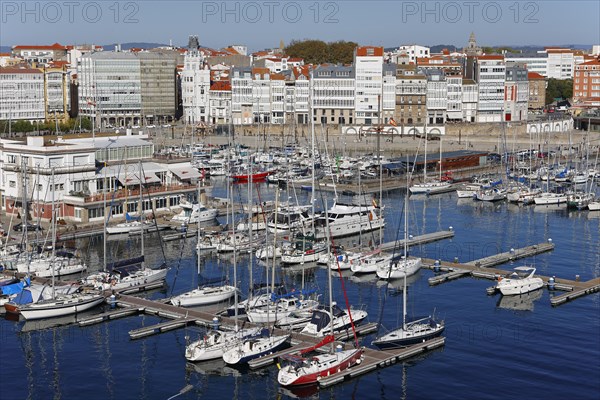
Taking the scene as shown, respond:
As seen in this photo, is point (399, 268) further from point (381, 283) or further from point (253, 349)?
point (253, 349)

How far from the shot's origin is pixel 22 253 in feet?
102

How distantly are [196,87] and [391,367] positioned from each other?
65522 mm

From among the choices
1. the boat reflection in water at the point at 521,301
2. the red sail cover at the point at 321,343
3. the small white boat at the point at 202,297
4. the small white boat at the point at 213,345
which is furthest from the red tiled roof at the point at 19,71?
the red sail cover at the point at 321,343

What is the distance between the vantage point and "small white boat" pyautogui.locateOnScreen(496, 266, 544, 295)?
1095 inches

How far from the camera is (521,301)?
27328 millimetres

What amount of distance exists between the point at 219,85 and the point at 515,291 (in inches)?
2320

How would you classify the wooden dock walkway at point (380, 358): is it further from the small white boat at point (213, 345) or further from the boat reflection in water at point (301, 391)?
the small white boat at point (213, 345)

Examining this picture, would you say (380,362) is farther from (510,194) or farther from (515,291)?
(510,194)

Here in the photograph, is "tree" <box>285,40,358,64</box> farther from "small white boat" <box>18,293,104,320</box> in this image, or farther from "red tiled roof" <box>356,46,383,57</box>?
"small white boat" <box>18,293,104,320</box>

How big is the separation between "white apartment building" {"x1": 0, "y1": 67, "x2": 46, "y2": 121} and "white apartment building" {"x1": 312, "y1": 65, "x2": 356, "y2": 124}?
2208 centimetres

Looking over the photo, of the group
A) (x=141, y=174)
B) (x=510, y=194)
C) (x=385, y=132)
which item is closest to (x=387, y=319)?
(x=141, y=174)

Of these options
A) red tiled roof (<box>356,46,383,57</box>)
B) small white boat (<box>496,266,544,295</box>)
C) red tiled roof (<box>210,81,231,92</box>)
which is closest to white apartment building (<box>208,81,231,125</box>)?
red tiled roof (<box>210,81,231,92</box>)

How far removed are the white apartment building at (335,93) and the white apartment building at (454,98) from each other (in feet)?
26.1

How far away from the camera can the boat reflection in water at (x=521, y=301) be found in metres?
26.8
